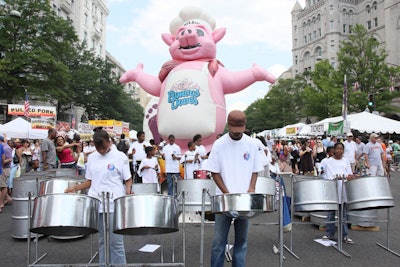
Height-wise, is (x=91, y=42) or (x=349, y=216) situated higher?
(x=91, y=42)

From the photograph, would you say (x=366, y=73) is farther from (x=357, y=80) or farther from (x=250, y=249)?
(x=250, y=249)

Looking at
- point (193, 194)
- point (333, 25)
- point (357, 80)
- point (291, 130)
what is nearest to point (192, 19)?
point (193, 194)

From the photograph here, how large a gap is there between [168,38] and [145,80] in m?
1.42

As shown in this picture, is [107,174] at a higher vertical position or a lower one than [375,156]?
lower

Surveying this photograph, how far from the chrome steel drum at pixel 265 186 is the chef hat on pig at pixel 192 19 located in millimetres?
7197

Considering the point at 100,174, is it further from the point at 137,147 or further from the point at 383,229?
the point at 137,147

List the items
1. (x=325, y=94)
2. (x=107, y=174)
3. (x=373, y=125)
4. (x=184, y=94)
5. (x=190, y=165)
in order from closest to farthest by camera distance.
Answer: (x=107, y=174) → (x=190, y=165) → (x=184, y=94) → (x=373, y=125) → (x=325, y=94)

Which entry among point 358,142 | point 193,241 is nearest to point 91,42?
point 358,142

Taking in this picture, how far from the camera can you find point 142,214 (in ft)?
9.80

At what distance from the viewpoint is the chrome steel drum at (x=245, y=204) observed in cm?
278

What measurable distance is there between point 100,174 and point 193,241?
86.3 inches

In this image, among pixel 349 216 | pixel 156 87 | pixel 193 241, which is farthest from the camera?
pixel 156 87

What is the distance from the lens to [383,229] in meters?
5.76

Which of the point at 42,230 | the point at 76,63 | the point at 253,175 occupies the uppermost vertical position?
the point at 76,63
